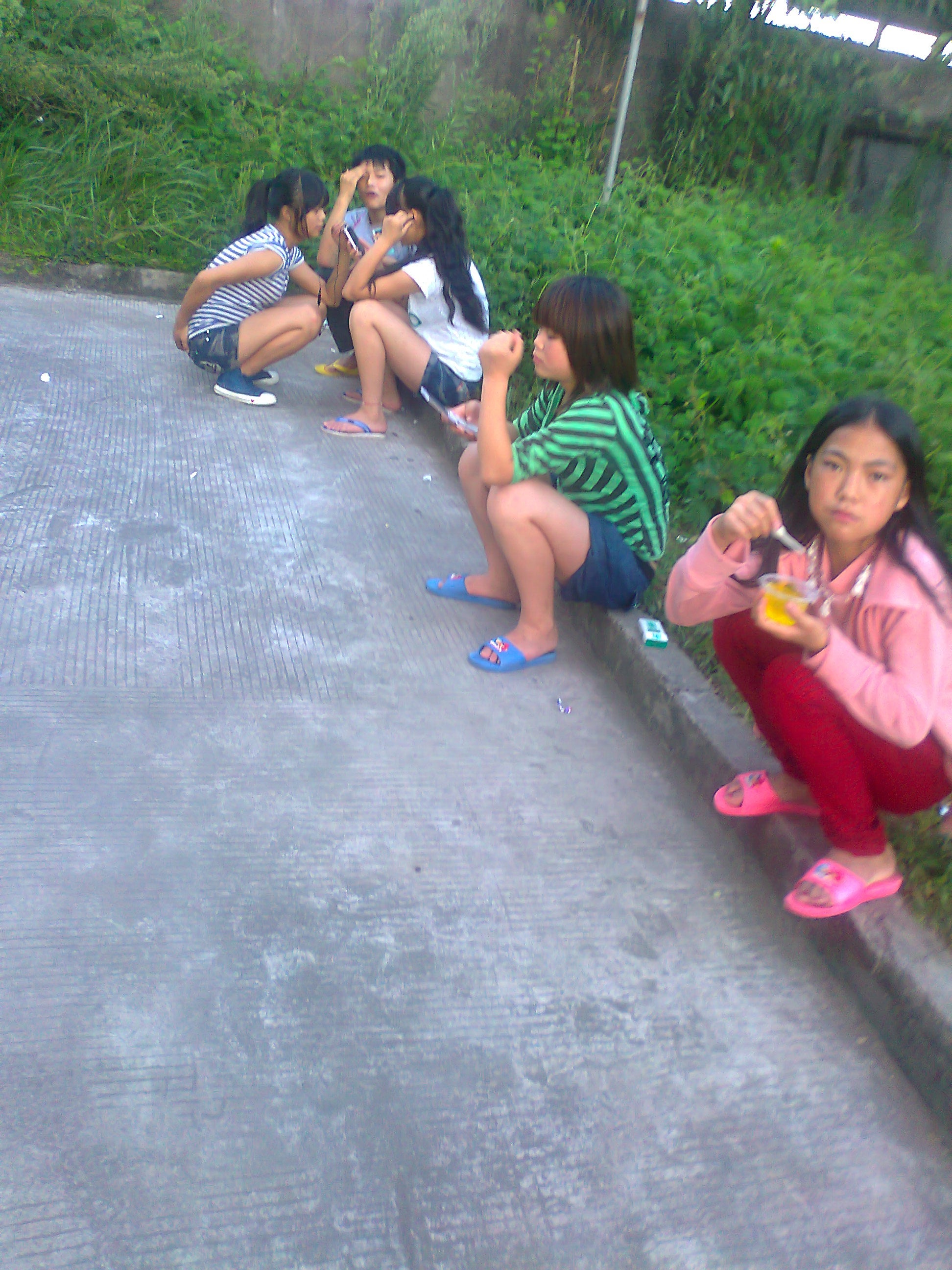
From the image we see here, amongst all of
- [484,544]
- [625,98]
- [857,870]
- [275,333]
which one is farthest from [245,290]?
[857,870]

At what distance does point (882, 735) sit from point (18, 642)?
2.05 meters

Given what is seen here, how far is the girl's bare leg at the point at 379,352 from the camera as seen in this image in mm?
4293

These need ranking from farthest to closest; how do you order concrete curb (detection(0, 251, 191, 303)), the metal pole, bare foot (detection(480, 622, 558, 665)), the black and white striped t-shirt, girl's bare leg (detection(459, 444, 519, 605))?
the metal pole → concrete curb (detection(0, 251, 191, 303)) → the black and white striped t-shirt → girl's bare leg (detection(459, 444, 519, 605)) → bare foot (detection(480, 622, 558, 665))

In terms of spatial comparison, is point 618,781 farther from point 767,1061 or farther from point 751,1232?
point 751,1232

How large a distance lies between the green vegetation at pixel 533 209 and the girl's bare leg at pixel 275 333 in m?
0.96

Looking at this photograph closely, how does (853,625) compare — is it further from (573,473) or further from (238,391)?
(238,391)

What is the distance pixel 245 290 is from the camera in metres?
4.46

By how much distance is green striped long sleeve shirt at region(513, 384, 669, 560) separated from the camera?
2637 mm

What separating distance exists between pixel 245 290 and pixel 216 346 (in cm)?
29

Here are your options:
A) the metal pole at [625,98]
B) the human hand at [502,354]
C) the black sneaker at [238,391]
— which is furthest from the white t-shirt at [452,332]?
the metal pole at [625,98]

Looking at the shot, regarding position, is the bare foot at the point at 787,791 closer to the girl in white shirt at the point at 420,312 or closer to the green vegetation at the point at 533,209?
the green vegetation at the point at 533,209

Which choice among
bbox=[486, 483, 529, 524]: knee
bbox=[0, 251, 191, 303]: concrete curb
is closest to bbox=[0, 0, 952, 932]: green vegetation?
bbox=[0, 251, 191, 303]: concrete curb

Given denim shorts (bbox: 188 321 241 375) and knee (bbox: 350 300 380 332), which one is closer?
knee (bbox: 350 300 380 332)

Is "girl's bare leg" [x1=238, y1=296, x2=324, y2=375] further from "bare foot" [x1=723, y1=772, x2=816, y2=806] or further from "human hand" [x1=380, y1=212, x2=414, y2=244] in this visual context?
"bare foot" [x1=723, y1=772, x2=816, y2=806]
